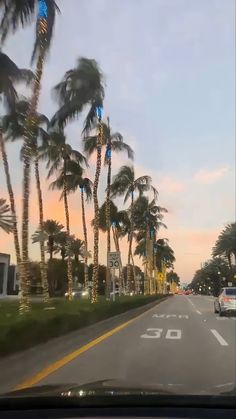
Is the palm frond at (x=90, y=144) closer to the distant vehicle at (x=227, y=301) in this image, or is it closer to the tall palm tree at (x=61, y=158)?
the tall palm tree at (x=61, y=158)

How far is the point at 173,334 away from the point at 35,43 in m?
11.3

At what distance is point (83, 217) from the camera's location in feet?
156

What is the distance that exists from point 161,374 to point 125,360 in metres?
2.40

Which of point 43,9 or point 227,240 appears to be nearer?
point 43,9

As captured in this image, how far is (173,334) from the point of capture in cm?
2106

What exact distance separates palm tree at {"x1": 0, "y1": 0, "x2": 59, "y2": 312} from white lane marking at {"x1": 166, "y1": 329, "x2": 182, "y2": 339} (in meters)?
4.83

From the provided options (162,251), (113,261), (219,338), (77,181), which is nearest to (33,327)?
(219,338)


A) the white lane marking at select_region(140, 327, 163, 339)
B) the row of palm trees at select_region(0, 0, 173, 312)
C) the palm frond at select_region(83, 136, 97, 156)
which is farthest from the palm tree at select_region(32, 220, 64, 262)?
the white lane marking at select_region(140, 327, 163, 339)

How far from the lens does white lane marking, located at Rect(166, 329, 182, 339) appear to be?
19922 mm

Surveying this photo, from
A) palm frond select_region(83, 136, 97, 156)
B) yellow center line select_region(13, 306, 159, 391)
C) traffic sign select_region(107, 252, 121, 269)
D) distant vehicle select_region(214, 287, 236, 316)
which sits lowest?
yellow center line select_region(13, 306, 159, 391)

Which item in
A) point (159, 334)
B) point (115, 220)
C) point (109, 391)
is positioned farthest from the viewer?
point (115, 220)

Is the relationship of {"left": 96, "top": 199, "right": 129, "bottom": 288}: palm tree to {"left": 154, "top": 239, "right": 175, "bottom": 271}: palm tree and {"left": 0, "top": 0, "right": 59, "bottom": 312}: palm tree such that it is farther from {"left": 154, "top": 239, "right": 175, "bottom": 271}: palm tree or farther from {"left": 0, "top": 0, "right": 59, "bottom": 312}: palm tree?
{"left": 154, "top": 239, "right": 175, "bottom": 271}: palm tree

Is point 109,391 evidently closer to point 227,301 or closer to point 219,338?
point 219,338

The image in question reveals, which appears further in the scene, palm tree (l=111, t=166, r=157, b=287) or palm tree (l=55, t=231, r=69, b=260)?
palm tree (l=55, t=231, r=69, b=260)
